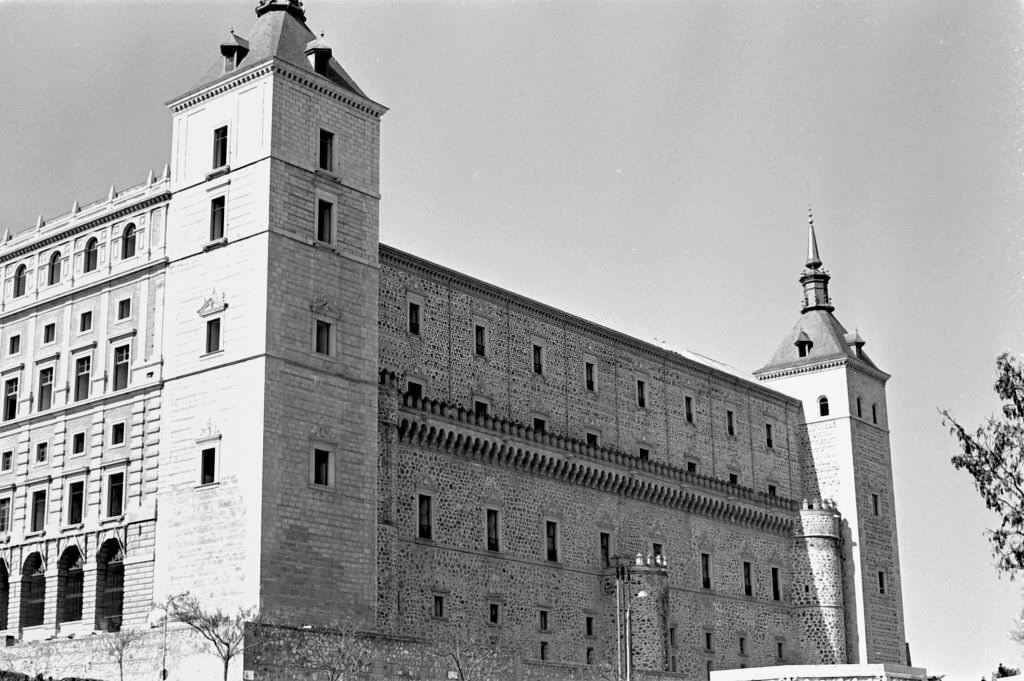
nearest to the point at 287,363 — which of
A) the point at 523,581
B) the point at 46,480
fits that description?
the point at 46,480

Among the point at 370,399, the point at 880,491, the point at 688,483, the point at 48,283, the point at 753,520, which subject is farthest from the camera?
the point at 880,491

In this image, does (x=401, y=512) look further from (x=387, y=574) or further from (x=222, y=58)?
(x=222, y=58)

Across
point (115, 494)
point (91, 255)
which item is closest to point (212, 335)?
point (115, 494)

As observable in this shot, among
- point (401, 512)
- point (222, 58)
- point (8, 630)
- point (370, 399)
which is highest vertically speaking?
point (222, 58)

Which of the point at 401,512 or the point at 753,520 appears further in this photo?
the point at 753,520

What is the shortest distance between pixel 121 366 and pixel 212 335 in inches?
201

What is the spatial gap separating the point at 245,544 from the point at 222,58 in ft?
58.7

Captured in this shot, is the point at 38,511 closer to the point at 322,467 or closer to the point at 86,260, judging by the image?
the point at 86,260

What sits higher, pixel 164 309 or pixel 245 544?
pixel 164 309

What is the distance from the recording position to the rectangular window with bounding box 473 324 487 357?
199 feet

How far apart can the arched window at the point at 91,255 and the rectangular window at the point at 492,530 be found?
1747 cm

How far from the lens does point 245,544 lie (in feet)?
152

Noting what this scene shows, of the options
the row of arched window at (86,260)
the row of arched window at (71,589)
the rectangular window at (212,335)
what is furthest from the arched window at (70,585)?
the row of arched window at (86,260)

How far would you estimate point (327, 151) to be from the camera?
5228 cm
